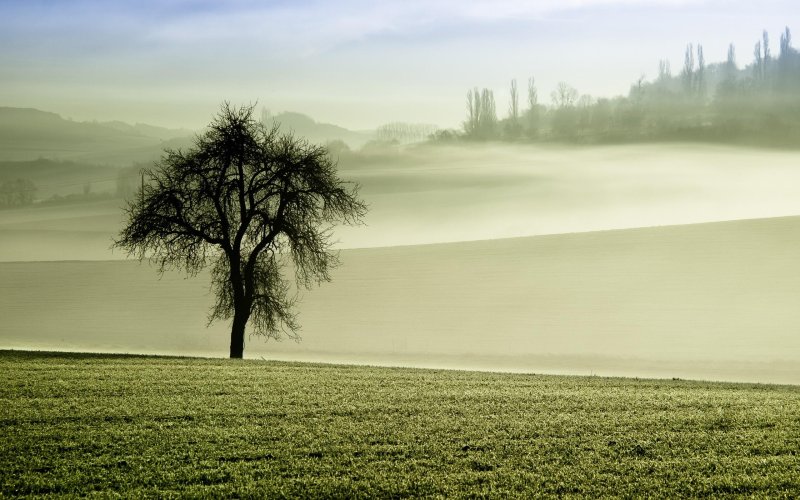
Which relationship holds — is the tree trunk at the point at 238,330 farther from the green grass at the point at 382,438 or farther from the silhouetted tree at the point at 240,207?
the green grass at the point at 382,438

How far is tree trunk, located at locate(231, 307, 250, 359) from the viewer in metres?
30.9

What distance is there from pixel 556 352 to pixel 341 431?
107 ft

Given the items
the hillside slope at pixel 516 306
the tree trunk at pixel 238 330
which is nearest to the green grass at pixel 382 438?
the tree trunk at pixel 238 330

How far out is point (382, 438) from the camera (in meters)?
13.7

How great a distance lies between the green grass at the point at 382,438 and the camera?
37.0 ft

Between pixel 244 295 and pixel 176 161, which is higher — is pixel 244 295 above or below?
below

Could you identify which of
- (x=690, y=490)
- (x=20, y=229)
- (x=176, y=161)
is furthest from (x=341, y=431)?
(x=20, y=229)

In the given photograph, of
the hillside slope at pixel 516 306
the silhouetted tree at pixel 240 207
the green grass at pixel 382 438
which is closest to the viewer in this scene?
the green grass at pixel 382 438

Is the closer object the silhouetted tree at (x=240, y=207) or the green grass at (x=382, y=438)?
the green grass at (x=382, y=438)

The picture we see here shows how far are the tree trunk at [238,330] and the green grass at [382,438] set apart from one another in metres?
9.73

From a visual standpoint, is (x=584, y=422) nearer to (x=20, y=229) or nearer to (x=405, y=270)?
(x=405, y=270)

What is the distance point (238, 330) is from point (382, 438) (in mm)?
18518

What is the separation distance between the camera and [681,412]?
16422 millimetres

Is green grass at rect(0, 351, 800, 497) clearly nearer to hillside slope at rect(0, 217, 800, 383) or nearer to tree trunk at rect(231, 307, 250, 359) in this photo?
tree trunk at rect(231, 307, 250, 359)
